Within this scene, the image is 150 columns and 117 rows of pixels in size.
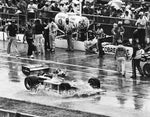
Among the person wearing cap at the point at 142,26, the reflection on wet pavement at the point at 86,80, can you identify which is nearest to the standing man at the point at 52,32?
the reflection on wet pavement at the point at 86,80

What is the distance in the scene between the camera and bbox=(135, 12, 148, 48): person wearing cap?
29.3 meters

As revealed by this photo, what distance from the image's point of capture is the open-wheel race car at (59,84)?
2073 centimetres

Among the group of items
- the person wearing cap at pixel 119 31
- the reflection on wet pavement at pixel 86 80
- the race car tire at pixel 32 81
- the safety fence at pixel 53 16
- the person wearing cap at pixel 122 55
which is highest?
the safety fence at pixel 53 16

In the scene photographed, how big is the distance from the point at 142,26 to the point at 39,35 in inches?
202

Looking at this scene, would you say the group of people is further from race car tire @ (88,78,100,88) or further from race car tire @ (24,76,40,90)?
race car tire @ (88,78,100,88)

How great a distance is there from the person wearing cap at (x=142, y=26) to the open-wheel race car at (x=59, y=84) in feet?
26.8

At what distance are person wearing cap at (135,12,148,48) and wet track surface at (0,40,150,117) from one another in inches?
68.5

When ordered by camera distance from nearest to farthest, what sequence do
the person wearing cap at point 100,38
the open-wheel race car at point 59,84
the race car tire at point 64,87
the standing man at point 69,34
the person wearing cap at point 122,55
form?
1. the race car tire at point 64,87
2. the open-wheel race car at point 59,84
3. the person wearing cap at point 122,55
4. the person wearing cap at point 100,38
5. the standing man at point 69,34

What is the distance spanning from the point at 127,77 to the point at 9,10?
1366cm

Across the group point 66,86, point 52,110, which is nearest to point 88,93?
point 66,86

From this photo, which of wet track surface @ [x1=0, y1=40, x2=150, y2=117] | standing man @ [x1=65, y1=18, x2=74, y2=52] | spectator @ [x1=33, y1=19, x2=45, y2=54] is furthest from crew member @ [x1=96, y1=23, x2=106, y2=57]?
spectator @ [x1=33, y1=19, x2=45, y2=54]

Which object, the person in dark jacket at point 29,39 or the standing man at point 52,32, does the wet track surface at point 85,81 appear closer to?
the person in dark jacket at point 29,39

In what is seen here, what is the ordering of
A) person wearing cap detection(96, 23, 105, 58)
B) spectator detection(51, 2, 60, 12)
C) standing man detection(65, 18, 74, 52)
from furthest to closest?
spectator detection(51, 2, 60, 12) → standing man detection(65, 18, 74, 52) → person wearing cap detection(96, 23, 105, 58)

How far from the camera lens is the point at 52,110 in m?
18.5
